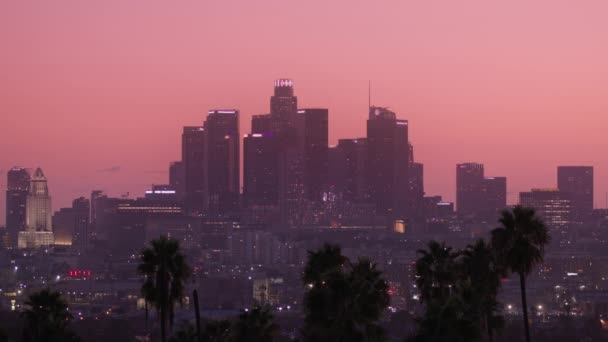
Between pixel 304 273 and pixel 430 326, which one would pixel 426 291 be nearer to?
pixel 304 273

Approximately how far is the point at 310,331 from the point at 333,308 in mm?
1791

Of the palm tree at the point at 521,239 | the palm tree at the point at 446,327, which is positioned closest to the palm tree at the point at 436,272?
the palm tree at the point at 521,239

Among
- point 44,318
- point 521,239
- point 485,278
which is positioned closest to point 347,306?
point 521,239

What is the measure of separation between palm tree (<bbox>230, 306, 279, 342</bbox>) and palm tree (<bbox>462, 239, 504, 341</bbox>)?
9.24 m

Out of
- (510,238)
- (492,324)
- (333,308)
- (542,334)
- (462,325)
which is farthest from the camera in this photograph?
(542,334)

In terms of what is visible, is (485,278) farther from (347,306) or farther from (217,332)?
(347,306)

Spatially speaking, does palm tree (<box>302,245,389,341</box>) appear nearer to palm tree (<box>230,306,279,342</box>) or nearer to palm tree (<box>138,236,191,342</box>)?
palm tree (<box>230,306,279,342</box>)

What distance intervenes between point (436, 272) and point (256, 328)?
9.96 metres

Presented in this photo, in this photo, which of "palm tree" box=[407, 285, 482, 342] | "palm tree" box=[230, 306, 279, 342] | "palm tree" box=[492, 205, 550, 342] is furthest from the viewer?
"palm tree" box=[230, 306, 279, 342]

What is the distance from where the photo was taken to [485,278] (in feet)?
236

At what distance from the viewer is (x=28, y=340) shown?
74.4 m

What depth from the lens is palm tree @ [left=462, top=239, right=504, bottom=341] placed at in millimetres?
70562

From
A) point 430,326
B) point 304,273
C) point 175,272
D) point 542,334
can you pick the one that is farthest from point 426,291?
point 542,334

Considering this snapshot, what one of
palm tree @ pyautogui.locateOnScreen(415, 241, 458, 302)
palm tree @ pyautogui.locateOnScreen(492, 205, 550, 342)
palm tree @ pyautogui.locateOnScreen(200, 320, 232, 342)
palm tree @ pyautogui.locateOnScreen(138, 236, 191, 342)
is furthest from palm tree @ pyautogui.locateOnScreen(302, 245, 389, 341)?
palm tree @ pyautogui.locateOnScreen(415, 241, 458, 302)
